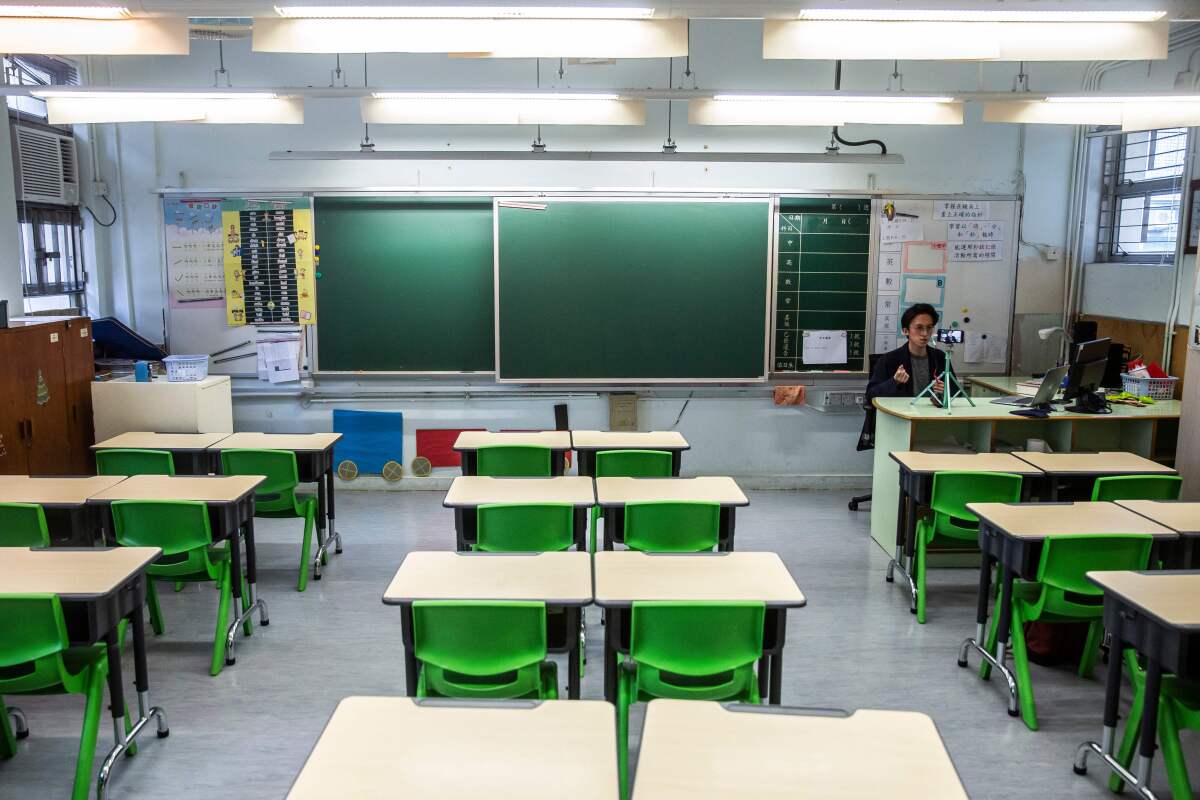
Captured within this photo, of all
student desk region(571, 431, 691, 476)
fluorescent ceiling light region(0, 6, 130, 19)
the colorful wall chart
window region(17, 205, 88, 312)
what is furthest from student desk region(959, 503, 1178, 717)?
window region(17, 205, 88, 312)

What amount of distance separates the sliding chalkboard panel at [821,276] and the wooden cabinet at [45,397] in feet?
16.2

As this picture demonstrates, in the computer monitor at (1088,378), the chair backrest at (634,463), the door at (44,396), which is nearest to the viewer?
the chair backrest at (634,463)

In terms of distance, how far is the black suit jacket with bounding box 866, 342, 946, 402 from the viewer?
6289mm

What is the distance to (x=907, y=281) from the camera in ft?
23.9

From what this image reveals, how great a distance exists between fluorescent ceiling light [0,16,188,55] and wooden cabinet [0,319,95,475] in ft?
8.61

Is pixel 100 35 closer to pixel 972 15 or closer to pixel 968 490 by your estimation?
pixel 972 15

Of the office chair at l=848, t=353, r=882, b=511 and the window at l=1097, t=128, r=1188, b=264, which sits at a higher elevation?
the window at l=1097, t=128, r=1188, b=264

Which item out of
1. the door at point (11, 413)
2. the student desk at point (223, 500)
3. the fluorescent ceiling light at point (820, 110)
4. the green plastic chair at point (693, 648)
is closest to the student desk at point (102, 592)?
the student desk at point (223, 500)

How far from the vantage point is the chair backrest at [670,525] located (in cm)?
401

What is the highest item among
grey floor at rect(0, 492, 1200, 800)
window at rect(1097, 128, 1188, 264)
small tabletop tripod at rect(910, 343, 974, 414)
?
Answer: window at rect(1097, 128, 1188, 264)

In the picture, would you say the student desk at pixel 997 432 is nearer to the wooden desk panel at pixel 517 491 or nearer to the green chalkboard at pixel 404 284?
the wooden desk panel at pixel 517 491

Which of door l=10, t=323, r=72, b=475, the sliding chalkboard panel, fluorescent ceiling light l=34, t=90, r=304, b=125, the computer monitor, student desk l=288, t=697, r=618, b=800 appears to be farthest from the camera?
the sliding chalkboard panel

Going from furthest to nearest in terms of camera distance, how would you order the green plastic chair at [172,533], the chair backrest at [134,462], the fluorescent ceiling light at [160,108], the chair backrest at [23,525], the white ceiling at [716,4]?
the chair backrest at [134,462]
the fluorescent ceiling light at [160,108]
the green plastic chair at [172,533]
the chair backrest at [23,525]
the white ceiling at [716,4]

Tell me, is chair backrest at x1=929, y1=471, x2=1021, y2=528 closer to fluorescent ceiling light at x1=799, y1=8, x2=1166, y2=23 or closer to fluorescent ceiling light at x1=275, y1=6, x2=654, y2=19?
fluorescent ceiling light at x1=799, y1=8, x2=1166, y2=23
